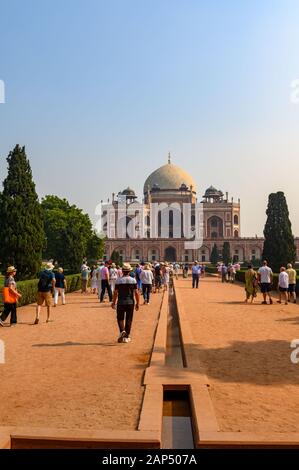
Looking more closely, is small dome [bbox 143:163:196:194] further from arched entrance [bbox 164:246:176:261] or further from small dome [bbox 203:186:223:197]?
arched entrance [bbox 164:246:176:261]

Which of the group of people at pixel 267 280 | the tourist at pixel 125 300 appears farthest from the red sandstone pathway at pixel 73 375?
the group of people at pixel 267 280

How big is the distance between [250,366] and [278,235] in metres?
24.6

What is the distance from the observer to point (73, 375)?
20.9ft

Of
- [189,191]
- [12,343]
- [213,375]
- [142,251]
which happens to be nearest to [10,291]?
[12,343]

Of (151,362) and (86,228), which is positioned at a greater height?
(86,228)

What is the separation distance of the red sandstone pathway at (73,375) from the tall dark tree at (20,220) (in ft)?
22.2

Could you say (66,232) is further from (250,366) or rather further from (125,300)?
(250,366)

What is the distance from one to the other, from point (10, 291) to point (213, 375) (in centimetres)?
570

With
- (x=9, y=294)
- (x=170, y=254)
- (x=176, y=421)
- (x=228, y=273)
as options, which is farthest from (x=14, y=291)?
(x=170, y=254)

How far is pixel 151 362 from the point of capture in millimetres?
6992

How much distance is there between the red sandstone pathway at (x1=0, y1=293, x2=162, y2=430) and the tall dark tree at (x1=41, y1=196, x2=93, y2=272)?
16648 millimetres

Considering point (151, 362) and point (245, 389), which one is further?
point (151, 362)

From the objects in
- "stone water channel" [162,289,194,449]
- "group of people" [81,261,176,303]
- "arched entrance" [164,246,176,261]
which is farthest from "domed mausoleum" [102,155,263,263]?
"stone water channel" [162,289,194,449]

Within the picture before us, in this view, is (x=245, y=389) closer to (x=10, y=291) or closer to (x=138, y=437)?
(x=138, y=437)
